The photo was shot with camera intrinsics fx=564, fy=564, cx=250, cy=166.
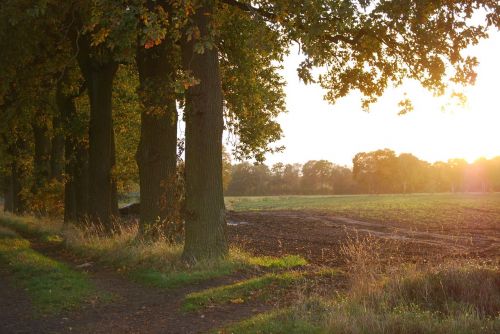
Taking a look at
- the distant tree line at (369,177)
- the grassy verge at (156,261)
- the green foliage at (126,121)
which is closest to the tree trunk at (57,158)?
the green foliage at (126,121)

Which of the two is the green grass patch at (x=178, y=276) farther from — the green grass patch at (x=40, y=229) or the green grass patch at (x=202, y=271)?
the green grass patch at (x=40, y=229)

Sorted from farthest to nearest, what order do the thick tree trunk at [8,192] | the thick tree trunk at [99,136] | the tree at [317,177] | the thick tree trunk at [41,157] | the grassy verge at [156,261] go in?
the tree at [317,177]
the thick tree trunk at [8,192]
the thick tree trunk at [41,157]
the thick tree trunk at [99,136]
the grassy verge at [156,261]

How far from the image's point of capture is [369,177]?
363 ft

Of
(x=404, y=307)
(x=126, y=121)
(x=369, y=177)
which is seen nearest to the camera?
(x=404, y=307)

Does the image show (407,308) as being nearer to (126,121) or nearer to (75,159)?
(75,159)

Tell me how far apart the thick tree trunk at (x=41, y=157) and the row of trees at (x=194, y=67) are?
187 inches

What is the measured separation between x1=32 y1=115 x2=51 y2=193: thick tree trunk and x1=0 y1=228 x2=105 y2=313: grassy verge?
1247 centimetres

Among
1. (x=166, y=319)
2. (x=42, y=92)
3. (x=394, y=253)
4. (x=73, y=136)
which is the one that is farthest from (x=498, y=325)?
(x=73, y=136)

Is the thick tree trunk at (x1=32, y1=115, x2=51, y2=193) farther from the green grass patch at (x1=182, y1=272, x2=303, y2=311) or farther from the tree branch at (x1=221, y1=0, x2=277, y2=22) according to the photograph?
the green grass patch at (x1=182, y1=272, x2=303, y2=311)

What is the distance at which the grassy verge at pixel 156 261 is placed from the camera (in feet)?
38.5

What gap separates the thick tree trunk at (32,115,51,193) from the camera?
94.1 feet

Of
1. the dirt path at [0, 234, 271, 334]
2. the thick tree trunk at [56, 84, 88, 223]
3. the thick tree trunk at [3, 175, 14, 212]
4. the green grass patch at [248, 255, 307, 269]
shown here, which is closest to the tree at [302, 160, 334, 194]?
the thick tree trunk at [3, 175, 14, 212]

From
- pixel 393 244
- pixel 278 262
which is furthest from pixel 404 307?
pixel 393 244

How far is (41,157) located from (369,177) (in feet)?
287
